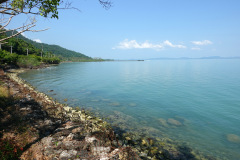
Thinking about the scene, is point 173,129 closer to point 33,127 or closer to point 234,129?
point 234,129

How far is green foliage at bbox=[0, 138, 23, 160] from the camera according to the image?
6.77m

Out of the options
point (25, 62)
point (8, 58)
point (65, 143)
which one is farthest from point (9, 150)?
point (25, 62)

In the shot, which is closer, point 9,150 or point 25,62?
point 9,150

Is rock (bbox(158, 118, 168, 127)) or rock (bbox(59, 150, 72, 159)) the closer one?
rock (bbox(59, 150, 72, 159))

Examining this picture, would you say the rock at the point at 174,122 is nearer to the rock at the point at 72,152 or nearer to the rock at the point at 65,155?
the rock at the point at 72,152

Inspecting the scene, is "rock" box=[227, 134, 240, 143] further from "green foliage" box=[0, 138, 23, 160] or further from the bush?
the bush

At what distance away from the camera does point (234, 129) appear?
14852 millimetres

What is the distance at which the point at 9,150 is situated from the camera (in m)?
7.21

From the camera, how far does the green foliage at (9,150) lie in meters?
6.77

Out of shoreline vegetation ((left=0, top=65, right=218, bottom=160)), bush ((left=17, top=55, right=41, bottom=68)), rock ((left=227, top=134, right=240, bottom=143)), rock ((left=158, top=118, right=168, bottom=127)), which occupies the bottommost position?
rock ((left=227, top=134, right=240, bottom=143))

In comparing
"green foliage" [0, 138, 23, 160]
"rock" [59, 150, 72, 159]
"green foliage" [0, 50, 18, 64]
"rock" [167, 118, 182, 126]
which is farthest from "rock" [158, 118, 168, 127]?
"green foliage" [0, 50, 18, 64]

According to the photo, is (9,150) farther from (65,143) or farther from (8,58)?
(8,58)

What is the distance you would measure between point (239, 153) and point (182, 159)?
518cm

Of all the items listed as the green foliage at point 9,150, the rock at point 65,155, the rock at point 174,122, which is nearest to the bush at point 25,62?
the green foliage at point 9,150
